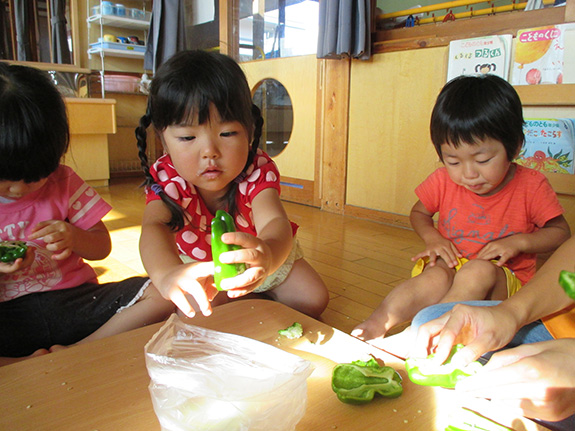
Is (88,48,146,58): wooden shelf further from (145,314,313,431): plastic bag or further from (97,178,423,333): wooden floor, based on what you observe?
(145,314,313,431): plastic bag

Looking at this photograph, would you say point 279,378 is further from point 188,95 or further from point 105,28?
point 105,28

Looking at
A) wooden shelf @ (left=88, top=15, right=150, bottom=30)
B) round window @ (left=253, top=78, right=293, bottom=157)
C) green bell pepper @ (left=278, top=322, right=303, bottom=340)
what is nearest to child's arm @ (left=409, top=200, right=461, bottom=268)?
green bell pepper @ (left=278, top=322, right=303, bottom=340)

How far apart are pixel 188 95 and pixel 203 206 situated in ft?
0.97

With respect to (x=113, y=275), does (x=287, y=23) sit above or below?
above

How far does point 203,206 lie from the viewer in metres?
1.04

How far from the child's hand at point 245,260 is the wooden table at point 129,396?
115 mm

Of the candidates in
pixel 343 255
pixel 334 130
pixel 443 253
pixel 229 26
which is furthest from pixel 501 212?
pixel 229 26

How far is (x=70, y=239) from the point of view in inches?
34.9

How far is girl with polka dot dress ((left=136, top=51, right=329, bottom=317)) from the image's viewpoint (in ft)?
2.09

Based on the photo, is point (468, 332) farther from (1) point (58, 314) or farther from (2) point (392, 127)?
(2) point (392, 127)

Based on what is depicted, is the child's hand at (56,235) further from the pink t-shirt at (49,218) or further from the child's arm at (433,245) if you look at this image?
the child's arm at (433,245)

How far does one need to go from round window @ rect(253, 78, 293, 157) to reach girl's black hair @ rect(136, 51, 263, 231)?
185cm

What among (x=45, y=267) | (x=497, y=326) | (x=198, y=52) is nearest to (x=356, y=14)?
(x=198, y=52)

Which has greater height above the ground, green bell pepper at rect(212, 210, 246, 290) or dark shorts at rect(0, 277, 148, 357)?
green bell pepper at rect(212, 210, 246, 290)
